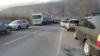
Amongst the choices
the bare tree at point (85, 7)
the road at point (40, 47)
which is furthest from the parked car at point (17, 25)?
the bare tree at point (85, 7)

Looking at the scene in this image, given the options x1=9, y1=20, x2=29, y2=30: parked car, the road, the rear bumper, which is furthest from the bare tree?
the rear bumper

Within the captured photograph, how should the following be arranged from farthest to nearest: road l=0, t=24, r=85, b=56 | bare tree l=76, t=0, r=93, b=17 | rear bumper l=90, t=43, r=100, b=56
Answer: bare tree l=76, t=0, r=93, b=17 < road l=0, t=24, r=85, b=56 < rear bumper l=90, t=43, r=100, b=56

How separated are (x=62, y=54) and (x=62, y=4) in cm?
8533

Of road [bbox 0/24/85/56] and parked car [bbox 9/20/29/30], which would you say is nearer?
road [bbox 0/24/85/56]

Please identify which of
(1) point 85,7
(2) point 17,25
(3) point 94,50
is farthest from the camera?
(1) point 85,7

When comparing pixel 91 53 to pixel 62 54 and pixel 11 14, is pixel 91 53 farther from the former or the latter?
pixel 11 14

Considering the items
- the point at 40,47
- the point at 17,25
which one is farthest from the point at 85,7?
the point at 40,47

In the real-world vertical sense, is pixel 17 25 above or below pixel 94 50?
below

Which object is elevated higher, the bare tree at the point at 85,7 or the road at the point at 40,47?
the bare tree at the point at 85,7

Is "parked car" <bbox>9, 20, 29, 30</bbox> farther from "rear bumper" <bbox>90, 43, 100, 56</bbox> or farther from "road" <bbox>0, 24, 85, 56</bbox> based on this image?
"rear bumper" <bbox>90, 43, 100, 56</bbox>

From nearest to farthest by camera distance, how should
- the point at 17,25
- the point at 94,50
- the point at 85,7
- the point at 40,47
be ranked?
the point at 94,50, the point at 40,47, the point at 17,25, the point at 85,7

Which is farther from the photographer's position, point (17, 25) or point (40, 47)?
A: point (17, 25)

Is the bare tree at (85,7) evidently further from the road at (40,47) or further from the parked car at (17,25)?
the road at (40,47)

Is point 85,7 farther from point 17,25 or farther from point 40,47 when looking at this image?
point 40,47
